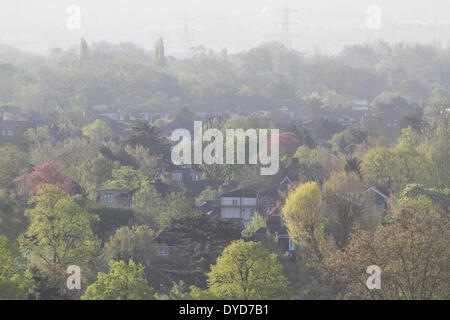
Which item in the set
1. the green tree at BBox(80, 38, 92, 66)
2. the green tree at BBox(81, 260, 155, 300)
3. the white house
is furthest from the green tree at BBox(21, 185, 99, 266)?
the green tree at BBox(80, 38, 92, 66)

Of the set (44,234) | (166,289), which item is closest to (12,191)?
(44,234)

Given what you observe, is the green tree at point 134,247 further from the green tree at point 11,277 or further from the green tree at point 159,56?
the green tree at point 159,56

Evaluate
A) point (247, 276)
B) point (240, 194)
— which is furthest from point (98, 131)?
point (247, 276)

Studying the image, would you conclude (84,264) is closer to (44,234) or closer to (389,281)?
(44,234)

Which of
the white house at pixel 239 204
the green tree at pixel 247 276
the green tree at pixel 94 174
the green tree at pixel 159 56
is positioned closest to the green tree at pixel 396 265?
the green tree at pixel 247 276

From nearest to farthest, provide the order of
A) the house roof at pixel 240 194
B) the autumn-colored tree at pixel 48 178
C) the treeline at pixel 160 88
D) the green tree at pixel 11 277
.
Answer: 1. the green tree at pixel 11 277
2. the house roof at pixel 240 194
3. the autumn-colored tree at pixel 48 178
4. the treeline at pixel 160 88

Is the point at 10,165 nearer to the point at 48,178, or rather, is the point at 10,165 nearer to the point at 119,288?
the point at 48,178

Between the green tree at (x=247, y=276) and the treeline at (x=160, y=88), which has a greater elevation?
the treeline at (x=160, y=88)
